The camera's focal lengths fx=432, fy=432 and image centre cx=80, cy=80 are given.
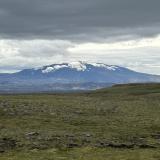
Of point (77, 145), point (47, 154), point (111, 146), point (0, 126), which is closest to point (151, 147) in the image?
point (111, 146)

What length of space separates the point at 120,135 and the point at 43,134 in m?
7.43

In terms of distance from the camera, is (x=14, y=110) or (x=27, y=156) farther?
(x=14, y=110)

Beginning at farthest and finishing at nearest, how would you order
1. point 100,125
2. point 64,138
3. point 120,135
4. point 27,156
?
point 100,125, point 120,135, point 64,138, point 27,156

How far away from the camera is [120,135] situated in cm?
4156

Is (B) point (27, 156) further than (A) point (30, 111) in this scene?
No

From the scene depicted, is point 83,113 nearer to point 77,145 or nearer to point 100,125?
point 100,125

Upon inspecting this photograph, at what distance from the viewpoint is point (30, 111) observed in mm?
58969

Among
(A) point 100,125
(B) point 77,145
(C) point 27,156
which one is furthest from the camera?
(A) point 100,125

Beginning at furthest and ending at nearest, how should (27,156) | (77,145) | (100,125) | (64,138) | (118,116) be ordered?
1. (118,116)
2. (100,125)
3. (64,138)
4. (77,145)
5. (27,156)

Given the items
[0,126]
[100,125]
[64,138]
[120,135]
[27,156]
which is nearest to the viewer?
[27,156]

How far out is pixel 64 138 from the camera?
38.4 m

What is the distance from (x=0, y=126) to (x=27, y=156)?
14.6 meters

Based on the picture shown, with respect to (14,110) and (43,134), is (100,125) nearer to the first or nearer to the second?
(43,134)

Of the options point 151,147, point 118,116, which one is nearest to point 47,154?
point 151,147
